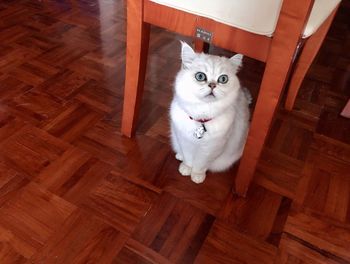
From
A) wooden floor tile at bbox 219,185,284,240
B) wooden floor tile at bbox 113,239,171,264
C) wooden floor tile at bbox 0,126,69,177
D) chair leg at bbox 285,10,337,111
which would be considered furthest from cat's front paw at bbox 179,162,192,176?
chair leg at bbox 285,10,337,111

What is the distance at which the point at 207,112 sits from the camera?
74 centimetres

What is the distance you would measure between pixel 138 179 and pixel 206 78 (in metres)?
0.36

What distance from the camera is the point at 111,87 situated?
3.95ft

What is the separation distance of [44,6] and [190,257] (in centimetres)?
147

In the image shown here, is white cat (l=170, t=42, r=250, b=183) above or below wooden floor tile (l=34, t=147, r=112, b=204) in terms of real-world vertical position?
above

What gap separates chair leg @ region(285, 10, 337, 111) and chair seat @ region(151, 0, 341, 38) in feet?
1.06

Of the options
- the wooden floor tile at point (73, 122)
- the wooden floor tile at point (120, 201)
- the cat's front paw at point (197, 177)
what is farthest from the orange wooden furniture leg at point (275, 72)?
the wooden floor tile at point (73, 122)

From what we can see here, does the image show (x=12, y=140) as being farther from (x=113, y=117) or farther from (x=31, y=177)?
(x=113, y=117)

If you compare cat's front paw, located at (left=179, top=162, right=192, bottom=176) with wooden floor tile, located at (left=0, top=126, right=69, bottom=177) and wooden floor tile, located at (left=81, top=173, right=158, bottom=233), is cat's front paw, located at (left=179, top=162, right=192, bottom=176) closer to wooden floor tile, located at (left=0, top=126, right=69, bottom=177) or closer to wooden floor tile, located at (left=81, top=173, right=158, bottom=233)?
wooden floor tile, located at (left=81, top=173, right=158, bottom=233)

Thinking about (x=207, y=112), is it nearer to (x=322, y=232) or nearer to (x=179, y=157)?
(x=179, y=157)

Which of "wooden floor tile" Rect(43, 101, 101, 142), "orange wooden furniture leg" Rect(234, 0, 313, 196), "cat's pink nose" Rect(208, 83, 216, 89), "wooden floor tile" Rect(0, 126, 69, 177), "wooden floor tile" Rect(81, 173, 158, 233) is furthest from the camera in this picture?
"wooden floor tile" Rect(43, 101, 101, 142)

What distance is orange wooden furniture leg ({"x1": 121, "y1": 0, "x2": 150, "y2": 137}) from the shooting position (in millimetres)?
776

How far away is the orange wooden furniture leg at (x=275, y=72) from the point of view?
58cm

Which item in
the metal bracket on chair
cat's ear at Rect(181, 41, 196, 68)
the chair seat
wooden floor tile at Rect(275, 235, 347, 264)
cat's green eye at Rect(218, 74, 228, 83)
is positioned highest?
the chair seat
